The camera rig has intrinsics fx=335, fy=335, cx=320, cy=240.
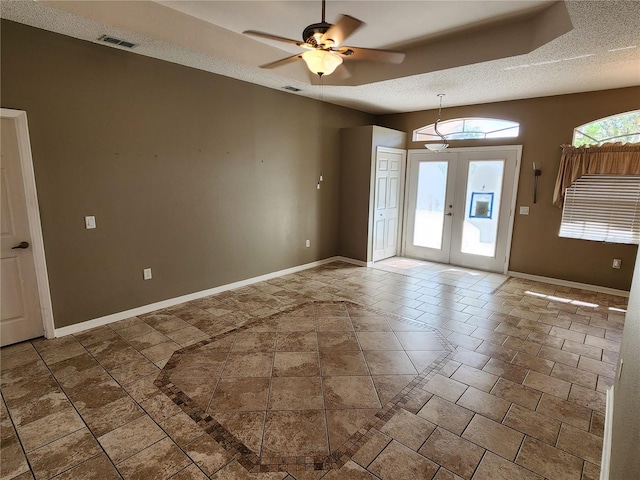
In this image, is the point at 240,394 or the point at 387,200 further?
the point at 387,200

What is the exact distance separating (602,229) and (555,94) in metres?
2.06

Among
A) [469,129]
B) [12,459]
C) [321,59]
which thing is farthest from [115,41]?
[469,129]

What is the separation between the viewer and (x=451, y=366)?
292cm

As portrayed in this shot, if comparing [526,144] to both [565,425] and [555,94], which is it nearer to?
[555,94]

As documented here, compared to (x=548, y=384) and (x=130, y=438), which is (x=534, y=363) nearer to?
(x=548, y=384)

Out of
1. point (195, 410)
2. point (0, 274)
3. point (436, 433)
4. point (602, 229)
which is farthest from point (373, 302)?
point (0, 274)

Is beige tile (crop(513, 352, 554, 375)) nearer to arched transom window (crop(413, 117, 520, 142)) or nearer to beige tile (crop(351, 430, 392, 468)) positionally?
beige tile (crop(351, 430, 392, 468))

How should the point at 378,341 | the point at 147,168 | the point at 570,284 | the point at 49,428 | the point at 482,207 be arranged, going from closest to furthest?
1. the point at 49,428
2. the point at 378,341
3. the point at 147,168
4. the point at 570,284
5. the point at 482,207

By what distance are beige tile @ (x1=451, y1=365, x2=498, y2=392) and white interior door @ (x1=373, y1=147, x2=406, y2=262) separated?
139 inches

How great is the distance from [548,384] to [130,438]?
3067 millimetres

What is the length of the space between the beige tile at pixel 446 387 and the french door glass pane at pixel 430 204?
4.01 m

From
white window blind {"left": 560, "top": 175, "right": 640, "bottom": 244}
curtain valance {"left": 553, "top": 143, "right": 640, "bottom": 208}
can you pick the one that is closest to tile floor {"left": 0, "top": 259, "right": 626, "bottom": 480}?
white window blind {"left": 560, "top": 175, "right": 640, "bottom": 244}

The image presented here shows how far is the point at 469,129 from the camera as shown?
5863 millimetres

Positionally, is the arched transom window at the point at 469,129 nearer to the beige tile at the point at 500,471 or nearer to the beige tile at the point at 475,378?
the beige tile at the point at 475,378
